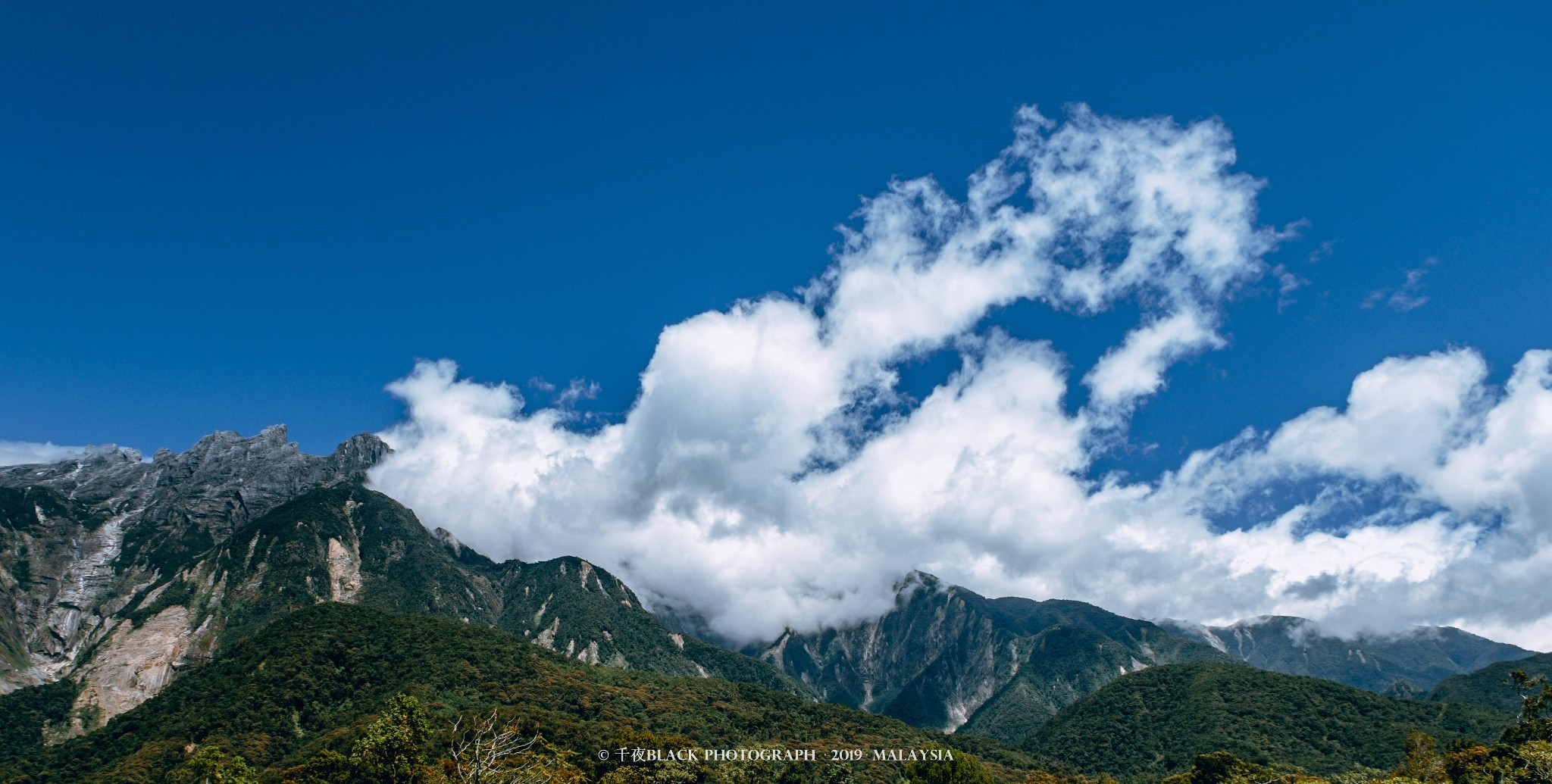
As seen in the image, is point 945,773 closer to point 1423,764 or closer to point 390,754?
point 390,754

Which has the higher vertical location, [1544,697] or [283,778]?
[1544,697]

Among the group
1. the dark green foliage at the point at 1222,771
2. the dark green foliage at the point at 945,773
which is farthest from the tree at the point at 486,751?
the dark green foliage at the point at 1222,771

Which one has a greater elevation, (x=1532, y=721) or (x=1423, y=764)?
(x=1532, y=721)

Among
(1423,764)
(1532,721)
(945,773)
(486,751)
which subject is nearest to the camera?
(486,751)

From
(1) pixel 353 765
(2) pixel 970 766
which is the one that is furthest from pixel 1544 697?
(1) pixel 353 765

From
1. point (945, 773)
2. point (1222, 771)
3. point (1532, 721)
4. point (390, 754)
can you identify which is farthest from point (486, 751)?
point (1532, 721)

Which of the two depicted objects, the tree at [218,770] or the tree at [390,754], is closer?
the tree at [218,770]

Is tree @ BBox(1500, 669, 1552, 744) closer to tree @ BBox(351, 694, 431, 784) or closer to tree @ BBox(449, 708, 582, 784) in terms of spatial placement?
tree @ BBox(449, 708, 582, 784)

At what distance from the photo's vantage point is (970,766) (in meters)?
141

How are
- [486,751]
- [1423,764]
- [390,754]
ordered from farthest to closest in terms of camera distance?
[1423,764] → [390,754] → [486,751]

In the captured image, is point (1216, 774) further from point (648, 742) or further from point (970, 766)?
point (648, 742)

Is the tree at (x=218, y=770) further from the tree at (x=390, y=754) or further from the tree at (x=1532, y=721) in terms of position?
the tree at (x=1532, y=721)

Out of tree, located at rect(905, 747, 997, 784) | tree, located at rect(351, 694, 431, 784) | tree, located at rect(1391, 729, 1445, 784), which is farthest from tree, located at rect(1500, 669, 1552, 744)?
tree, located at rect(351, 694, 431, 784)

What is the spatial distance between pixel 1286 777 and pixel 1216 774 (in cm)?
1380
